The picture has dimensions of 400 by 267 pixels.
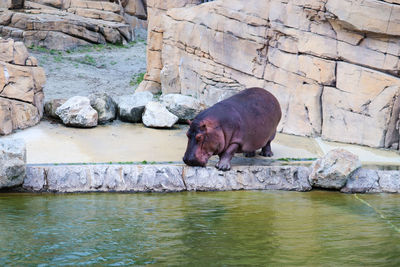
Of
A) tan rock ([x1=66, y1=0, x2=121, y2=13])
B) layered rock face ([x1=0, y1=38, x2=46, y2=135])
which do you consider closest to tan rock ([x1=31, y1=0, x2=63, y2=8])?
tan rock ([x1=66, y1=0, x2=121, y2=13])

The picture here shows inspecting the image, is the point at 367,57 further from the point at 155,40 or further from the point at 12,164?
the point at 12,164

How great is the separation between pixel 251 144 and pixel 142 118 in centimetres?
338

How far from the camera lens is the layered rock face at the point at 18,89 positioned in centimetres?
1088

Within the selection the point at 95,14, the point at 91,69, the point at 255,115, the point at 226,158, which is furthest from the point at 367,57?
the point at 95,14

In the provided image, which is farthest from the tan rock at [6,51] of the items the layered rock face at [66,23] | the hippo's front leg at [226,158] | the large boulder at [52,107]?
the layered rock face at [66,23]

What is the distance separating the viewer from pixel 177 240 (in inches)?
237

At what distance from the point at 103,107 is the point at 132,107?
0.59 meters

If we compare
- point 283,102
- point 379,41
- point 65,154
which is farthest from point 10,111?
point 379,41

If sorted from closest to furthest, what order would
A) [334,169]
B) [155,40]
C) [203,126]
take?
1. [334,169]
2. [203,126]
3. [155,40]

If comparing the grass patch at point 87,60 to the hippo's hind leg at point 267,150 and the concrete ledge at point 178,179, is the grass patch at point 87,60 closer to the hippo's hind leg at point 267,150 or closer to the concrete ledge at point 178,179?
the hippo's hind leg at point 267,150

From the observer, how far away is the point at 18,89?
11.3 metres

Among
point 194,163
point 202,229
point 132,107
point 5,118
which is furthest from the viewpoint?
point 132,107

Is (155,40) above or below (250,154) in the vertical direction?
above

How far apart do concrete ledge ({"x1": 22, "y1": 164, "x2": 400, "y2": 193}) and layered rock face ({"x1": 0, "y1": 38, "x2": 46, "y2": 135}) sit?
9.99ft
